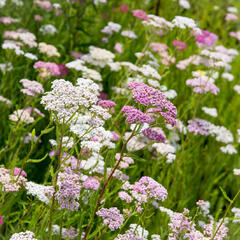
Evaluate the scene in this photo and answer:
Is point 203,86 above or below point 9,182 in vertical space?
above

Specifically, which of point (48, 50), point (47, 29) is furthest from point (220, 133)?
point (47, 29)

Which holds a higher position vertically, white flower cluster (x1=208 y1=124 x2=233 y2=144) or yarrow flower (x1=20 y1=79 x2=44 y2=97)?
yarrow flower (x1=20 y1=79 x2=44 y2=97)

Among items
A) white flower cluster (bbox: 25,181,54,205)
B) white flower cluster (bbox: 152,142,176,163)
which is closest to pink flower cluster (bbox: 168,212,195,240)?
white flower cluster (bbox: 25,181,54,205)

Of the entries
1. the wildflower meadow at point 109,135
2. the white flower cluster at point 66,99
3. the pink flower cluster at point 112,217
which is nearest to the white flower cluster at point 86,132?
the wildflower meadow at point 109,135

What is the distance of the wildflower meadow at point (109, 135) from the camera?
1.96 metres

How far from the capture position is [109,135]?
7.73 feet

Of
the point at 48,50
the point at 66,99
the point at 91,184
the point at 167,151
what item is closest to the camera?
the point at 66,99

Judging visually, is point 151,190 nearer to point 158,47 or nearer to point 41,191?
point 41,191

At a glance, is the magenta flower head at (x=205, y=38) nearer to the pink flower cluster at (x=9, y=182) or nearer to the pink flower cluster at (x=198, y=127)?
the pink flower cluster at (x=198, y=127)

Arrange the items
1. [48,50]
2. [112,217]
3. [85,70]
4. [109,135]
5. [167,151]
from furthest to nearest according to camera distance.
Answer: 1. [48,50]
2. [85,70]
3. [167,151]
4. [109,135]
5. [112,217]

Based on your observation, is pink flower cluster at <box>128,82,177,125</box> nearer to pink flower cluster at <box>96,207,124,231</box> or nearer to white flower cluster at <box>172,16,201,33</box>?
pink flower cluster at <box>96,207,124,231</box>

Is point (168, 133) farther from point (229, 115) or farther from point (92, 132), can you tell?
point (92, 132)

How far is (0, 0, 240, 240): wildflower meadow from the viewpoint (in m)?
1.96

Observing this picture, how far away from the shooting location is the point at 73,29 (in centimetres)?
457
